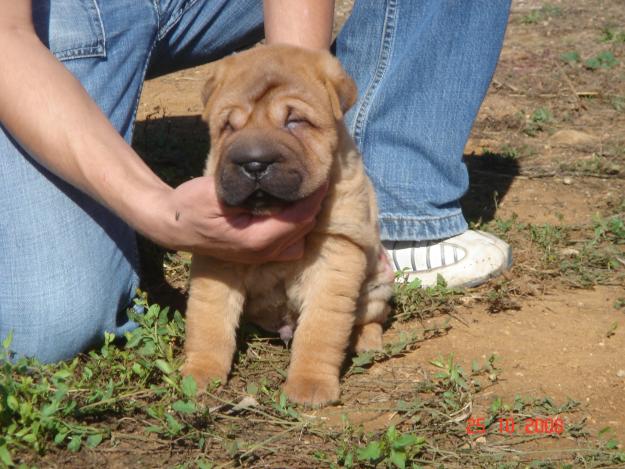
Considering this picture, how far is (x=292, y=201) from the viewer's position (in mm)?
3023

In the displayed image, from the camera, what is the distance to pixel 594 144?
618 centimetres

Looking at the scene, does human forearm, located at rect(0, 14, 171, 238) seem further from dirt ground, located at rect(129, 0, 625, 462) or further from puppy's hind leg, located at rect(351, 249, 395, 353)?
dirt ground, located at rect(129, 0, 625, 462)

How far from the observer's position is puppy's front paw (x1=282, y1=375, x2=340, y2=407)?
3129 millimetres

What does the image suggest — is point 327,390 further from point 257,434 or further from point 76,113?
point 76,113

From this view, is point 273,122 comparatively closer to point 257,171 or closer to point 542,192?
point 257,171

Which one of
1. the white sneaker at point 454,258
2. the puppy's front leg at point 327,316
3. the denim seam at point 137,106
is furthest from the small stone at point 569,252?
the denim seam at point 137,106

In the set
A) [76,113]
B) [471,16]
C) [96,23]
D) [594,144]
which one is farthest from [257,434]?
[594,144]

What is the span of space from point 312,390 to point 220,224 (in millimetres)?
694

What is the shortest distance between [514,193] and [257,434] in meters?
3.10

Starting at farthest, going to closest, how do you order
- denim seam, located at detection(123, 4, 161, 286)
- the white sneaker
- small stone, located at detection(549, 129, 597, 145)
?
small stone, located at detection(549, 129, 597, 145) < the white sneaker < denim seam, located at detection(123, 4, 161, 286)

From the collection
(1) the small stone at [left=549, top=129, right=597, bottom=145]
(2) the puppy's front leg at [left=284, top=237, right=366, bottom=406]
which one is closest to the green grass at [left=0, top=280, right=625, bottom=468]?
(2) the puppy's front leg at [left=284, top=237, right=366, bottom=406]
